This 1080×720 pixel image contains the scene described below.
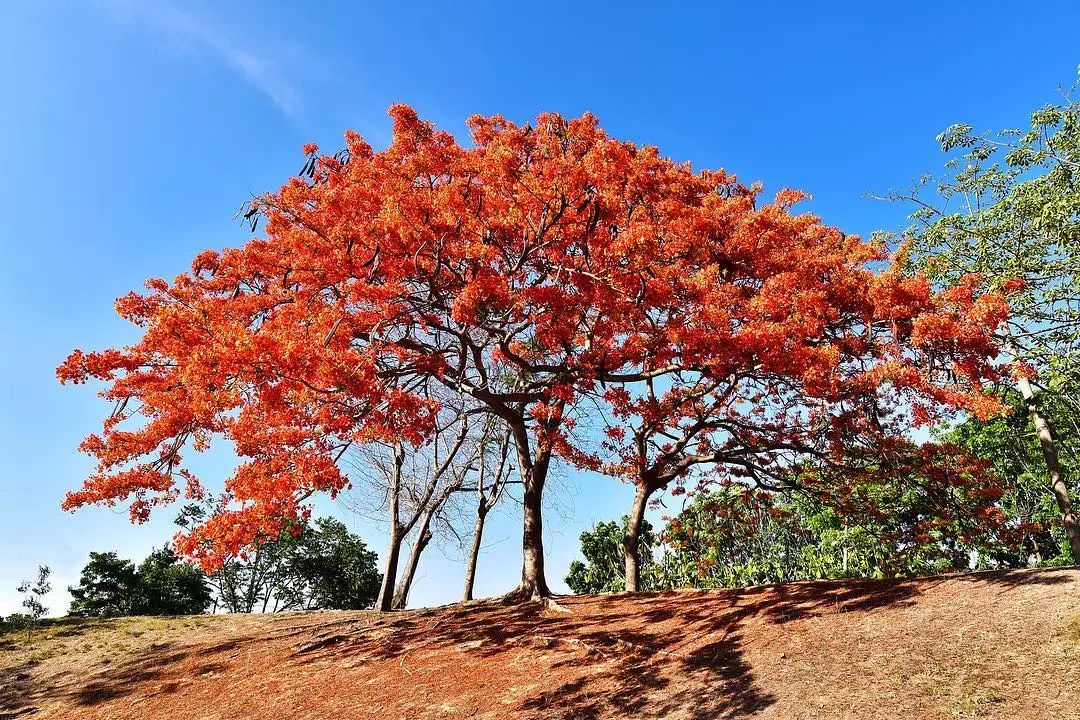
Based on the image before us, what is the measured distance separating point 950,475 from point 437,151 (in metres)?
12.7

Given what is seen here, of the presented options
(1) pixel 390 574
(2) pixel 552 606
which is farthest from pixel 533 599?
(1) pixel 390 574

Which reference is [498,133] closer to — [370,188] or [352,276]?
[370,188]

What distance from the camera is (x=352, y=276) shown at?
11.1 meters

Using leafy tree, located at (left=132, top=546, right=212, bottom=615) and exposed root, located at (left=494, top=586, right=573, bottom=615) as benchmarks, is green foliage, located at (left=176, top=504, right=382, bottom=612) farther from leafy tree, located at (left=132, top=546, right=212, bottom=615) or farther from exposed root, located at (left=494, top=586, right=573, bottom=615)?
exposed root, located at (left=494, top=586, right=573, bottom=615)

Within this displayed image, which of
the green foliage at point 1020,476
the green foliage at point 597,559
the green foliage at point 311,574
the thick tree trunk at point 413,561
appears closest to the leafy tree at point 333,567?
the green foliage at point 311,574

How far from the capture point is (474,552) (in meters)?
17.0

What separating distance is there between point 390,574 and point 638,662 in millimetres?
9571

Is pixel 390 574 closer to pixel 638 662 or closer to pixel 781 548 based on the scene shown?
pixel 638 662

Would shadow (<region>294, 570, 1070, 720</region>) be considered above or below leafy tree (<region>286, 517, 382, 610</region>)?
below

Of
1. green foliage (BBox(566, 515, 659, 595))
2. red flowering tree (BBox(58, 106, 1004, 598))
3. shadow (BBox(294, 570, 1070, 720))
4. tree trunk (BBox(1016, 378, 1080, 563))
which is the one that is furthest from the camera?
green foliage (BBox(566, 515, 659, 595))

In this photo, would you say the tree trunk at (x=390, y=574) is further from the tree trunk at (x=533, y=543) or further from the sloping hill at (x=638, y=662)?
the tree trunk at (x=533, y=543)

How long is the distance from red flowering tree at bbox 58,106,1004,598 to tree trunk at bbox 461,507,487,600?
454cm

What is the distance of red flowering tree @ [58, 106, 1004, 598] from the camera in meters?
9.15

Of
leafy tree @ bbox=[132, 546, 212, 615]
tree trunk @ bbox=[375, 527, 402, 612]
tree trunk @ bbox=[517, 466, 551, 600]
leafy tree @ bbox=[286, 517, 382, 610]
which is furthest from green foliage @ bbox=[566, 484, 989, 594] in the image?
leafy tree @ bbox=[132, 546, 212, 615]
